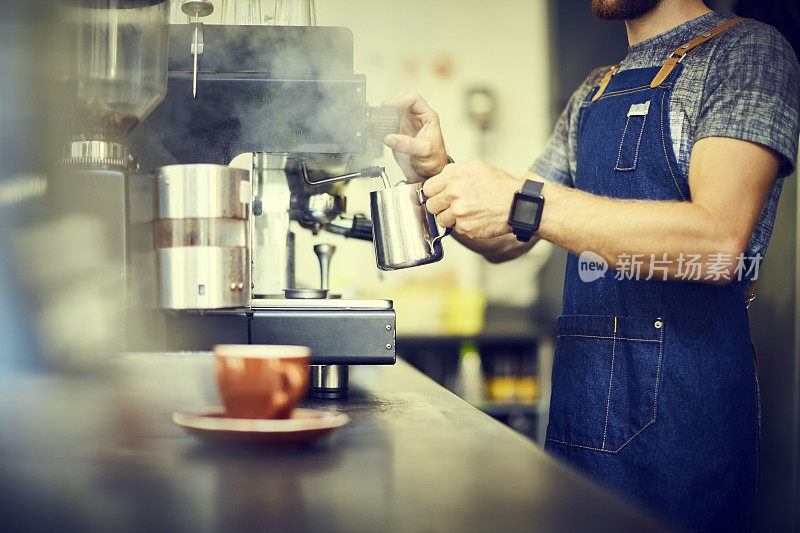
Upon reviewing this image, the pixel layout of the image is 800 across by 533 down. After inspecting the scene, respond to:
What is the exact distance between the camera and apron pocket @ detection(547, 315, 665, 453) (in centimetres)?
120

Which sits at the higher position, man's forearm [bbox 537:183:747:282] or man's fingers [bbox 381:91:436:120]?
man's fingers [bbox 381:91:436:120]

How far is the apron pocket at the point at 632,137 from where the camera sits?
1.27 metres

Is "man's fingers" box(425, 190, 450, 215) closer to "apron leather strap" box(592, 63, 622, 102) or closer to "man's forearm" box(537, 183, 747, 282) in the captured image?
"man's forearm" box(537, 183, 747, 282)

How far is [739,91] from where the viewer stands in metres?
1.13

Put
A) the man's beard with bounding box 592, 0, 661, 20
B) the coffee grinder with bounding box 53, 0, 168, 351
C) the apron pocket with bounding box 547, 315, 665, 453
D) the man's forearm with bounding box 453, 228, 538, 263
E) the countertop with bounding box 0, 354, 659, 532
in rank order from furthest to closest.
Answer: the man's forearm with bounding box 453, 228, 538, 263
the man's beard with bounding box 592, 0, 661, 20
the apron pocket with bounding box 547, 315, 665, 453
the coffee grinder with bounding box 53, 0, 168, 351
the countertop with bounding box 0, 354, 659, 532

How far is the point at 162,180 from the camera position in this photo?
2.70 ft

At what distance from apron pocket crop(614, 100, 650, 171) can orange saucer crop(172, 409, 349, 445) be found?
0.83 metres

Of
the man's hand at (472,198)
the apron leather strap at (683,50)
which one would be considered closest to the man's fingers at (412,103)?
the man's hand at (472,198)

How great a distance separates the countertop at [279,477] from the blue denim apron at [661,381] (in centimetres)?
48

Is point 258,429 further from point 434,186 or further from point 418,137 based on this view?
point 418,137

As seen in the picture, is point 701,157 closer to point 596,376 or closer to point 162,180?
point 596,376

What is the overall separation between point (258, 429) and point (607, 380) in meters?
0.79

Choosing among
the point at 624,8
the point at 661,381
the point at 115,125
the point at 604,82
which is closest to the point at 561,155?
the point at 604,82

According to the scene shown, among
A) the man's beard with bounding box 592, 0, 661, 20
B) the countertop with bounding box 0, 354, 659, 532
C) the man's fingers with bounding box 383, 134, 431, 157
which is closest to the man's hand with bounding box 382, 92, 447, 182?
the man's fingers with bounding box 383, 134, 431, 157
